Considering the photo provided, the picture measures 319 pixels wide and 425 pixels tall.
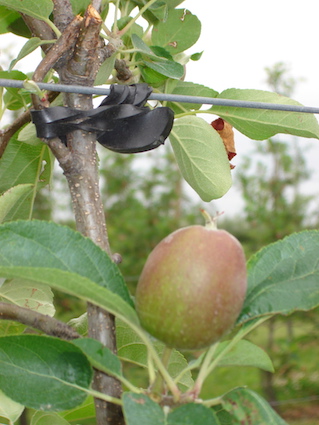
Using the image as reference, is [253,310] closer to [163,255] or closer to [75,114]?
[163,255]

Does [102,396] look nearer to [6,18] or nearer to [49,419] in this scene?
[49,419]

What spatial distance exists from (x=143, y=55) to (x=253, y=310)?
0.36 metres

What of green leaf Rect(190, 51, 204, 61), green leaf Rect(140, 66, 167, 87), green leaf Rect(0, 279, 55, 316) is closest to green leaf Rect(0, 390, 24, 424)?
green leaf Rect(0, 279, 55, 316)

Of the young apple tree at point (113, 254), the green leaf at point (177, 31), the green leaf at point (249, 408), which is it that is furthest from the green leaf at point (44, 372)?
the green leaf at point (177, 31)

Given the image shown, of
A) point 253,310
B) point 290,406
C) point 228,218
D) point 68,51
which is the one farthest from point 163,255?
point 228,218

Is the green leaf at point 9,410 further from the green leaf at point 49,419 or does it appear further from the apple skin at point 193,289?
the apple skin at point 193,289

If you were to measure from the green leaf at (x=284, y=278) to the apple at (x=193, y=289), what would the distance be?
4 cm

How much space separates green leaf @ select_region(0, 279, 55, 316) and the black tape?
206mm

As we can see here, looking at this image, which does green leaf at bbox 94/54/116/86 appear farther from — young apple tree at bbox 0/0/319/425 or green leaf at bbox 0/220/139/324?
green leaf at bbox 0/220/139/324

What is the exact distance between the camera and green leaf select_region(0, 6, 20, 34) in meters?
0.66

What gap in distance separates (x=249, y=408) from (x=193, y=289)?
0.09 m

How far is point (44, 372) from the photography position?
404 mm

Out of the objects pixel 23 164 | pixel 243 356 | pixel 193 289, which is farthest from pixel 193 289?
pixel 23 164

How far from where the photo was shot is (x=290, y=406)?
3.80 metres
